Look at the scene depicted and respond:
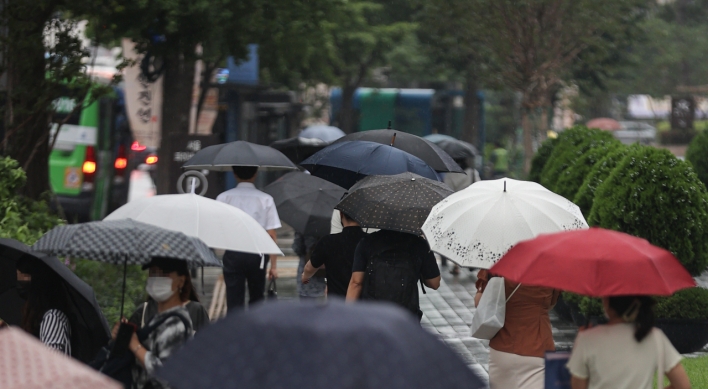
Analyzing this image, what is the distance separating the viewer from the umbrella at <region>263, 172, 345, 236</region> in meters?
9.54

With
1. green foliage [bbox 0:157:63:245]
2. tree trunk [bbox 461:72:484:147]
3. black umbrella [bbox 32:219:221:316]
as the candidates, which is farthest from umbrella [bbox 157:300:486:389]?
tree trunk [bbox 461:72:484:147]

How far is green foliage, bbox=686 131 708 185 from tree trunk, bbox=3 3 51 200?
12.2 m

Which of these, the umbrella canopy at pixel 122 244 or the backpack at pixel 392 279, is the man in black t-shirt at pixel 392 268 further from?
the umbrella canopy at pixel 122 244

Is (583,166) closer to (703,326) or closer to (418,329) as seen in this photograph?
(703,326)

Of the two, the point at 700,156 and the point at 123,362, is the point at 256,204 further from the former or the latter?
the point at 700,156

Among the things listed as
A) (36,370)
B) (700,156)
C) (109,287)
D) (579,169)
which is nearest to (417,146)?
(109,287)

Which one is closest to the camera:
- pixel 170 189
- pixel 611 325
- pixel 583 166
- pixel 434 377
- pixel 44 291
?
pixel 434 377

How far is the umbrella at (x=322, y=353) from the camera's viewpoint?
313cm

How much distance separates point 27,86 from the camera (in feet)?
33.3

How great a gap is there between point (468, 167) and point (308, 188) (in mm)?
6216

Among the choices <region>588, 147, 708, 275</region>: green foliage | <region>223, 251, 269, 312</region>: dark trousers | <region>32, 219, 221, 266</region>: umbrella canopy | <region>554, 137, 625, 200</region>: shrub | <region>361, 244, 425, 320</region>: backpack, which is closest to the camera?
<region>32, 219, 221, 266</region>: umbrella canopy

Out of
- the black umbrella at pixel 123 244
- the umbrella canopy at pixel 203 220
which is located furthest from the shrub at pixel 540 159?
the black umbrella at pixel 123 244

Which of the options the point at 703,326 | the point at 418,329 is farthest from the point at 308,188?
the point at 418,329

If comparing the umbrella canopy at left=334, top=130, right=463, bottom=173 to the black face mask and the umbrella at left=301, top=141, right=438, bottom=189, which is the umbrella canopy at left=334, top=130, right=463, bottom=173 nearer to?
the umbrella at left=301, top=141, right=438, bottom=189
